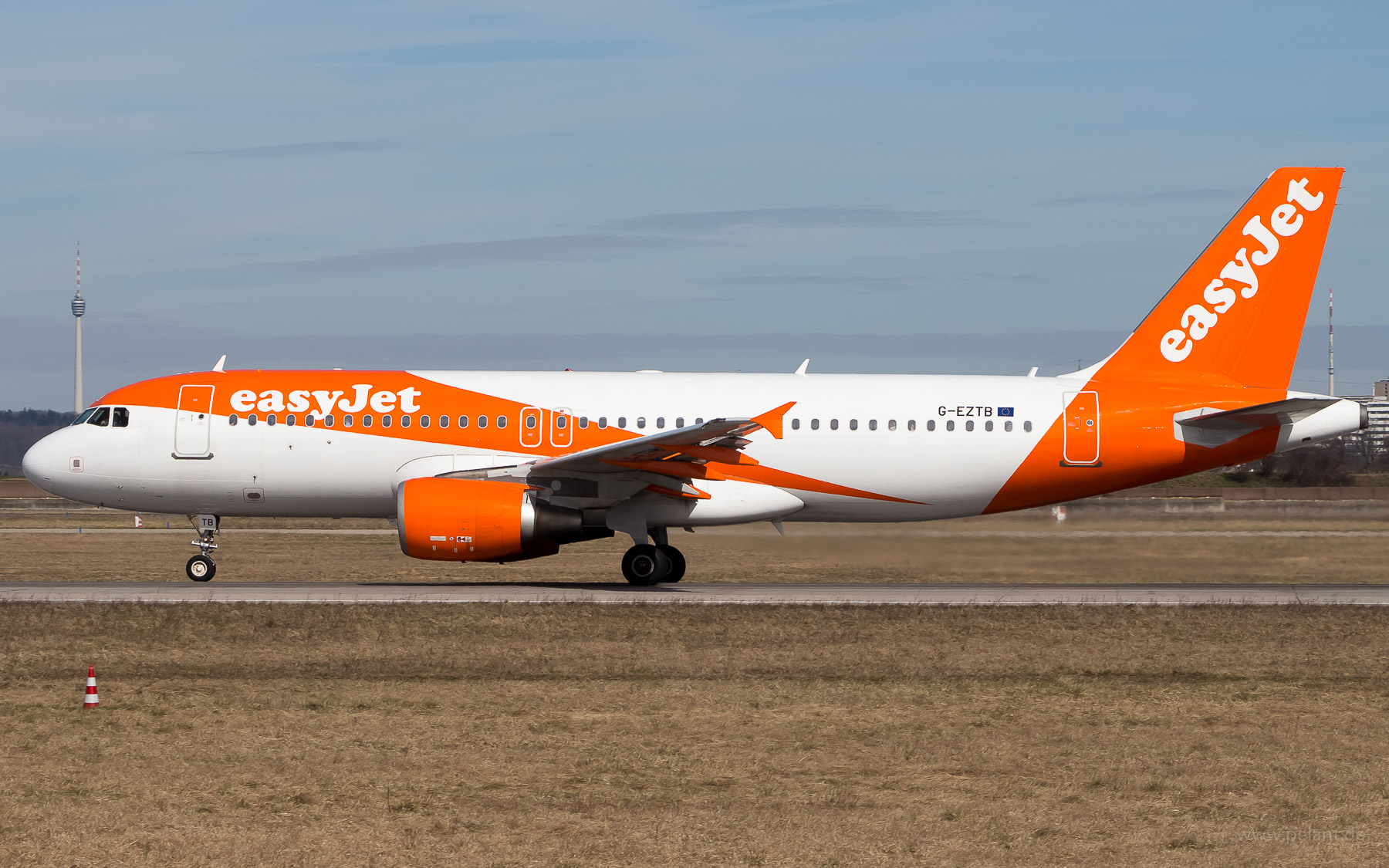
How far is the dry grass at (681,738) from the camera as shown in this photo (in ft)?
30.6

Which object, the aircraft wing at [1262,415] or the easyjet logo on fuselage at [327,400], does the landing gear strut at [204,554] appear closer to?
the easyjet logo on fuselage at [327,400]

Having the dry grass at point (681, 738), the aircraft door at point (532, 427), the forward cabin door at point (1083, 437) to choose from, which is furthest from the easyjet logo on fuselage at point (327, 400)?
the forward cabin door at point (1083, 437)

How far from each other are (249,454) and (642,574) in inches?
297

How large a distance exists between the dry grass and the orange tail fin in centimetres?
712

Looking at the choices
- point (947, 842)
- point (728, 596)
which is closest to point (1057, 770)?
point (947, 842)

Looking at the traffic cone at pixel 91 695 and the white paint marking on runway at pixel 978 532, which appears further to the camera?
the white paint marking on runway at pixel 978 532

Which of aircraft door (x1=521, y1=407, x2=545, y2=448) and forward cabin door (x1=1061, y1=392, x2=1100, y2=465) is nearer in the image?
aircraft door (x1=521, y1=407, x2=545, y2=448)

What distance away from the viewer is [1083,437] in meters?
26.1

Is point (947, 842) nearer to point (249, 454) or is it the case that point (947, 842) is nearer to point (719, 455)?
point (719, 455)

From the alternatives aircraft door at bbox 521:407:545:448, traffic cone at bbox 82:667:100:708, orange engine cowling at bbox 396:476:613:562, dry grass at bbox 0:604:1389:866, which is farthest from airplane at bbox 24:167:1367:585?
traffic cone at bbox 82:667:100:708

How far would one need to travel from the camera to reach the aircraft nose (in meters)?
26.2

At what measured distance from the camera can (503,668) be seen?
16.7m

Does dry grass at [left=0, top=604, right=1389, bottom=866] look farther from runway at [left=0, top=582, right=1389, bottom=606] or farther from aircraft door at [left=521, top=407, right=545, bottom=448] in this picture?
aircraft door at [left=521, top=407, right=545, bottom=448]

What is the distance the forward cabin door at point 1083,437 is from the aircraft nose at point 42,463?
1885cm
